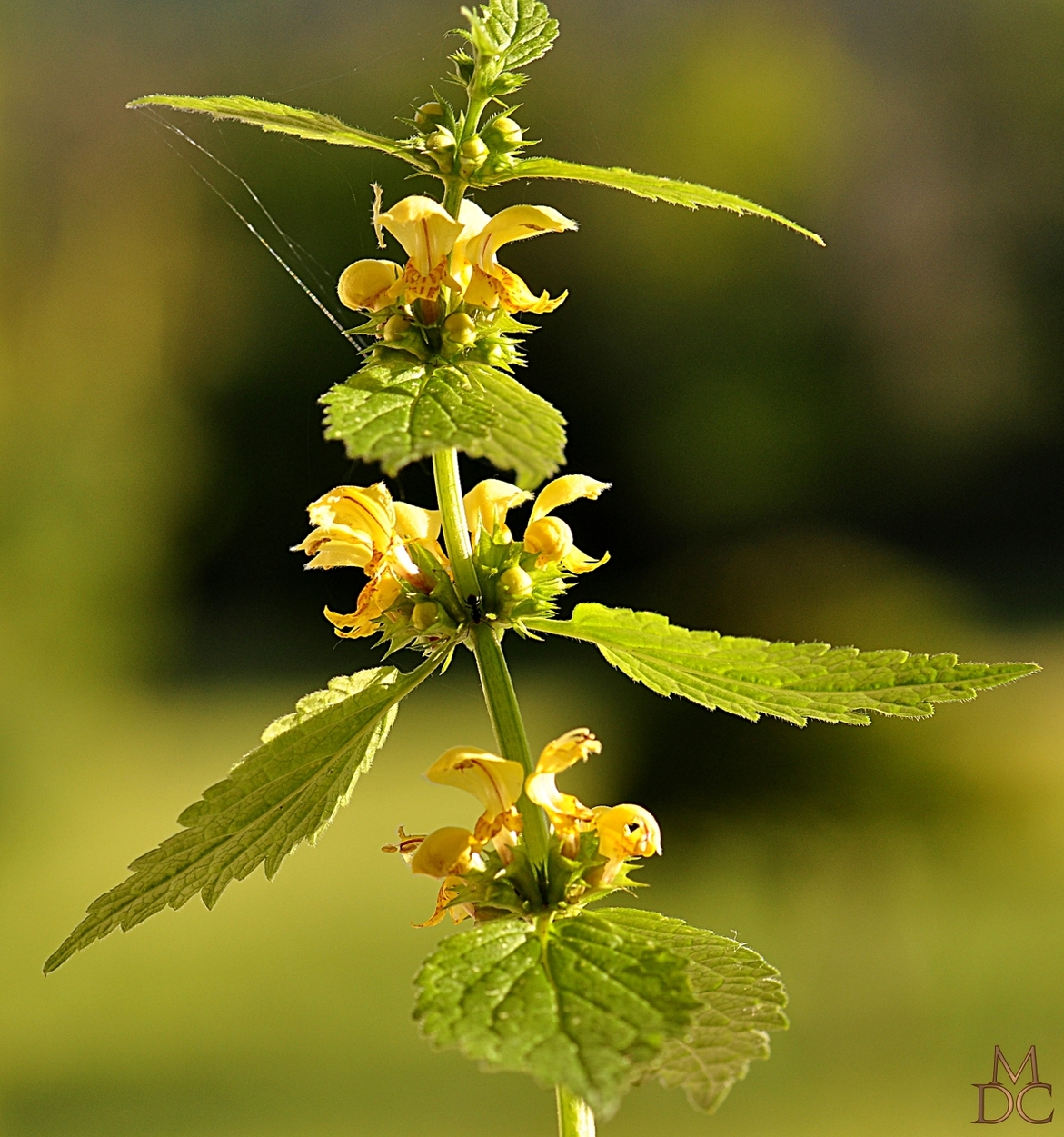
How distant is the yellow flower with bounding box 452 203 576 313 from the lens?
37cm

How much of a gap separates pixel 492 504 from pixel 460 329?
87 mm

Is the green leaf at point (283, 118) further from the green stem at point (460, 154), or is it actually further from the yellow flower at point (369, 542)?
the yellow flower at point (369, 542)

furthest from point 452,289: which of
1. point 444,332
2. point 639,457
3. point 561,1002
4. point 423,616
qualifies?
point 639,457

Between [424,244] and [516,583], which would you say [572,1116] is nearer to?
[516,583]

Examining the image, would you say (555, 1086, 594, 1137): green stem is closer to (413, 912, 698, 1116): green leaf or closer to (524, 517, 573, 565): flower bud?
(413, 912, 698, 1116): green leaf

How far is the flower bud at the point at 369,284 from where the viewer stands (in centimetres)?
37

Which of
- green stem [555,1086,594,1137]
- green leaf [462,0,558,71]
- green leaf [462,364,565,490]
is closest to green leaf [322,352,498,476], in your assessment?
green leaf [462,364,565,490]

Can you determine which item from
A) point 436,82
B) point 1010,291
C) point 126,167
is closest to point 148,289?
point 126,167

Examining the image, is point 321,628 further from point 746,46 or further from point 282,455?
point 746,46

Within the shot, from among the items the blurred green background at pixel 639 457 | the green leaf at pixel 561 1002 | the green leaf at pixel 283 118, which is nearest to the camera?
the green leaf at pixel 561 1002

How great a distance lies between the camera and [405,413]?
1.04 feet

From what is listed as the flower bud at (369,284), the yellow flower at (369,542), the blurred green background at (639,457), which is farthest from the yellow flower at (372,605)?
the blurred green background at (639,457)

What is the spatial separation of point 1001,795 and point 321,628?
2.88 meters

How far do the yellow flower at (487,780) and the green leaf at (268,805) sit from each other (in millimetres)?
44
